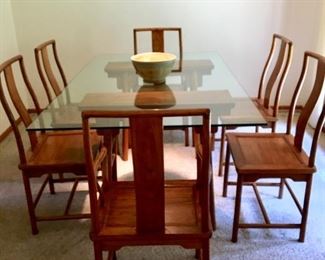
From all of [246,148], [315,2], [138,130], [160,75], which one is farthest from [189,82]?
[315,2]

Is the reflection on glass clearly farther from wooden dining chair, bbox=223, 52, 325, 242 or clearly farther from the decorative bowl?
wooden dining chair, bbox=223, 52, 325, 242

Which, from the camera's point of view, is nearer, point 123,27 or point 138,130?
point 138,130

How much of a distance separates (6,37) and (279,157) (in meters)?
2.69

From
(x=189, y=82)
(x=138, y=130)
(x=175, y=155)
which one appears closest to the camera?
(x=138, y=130)

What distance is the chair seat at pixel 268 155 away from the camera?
1.79 m

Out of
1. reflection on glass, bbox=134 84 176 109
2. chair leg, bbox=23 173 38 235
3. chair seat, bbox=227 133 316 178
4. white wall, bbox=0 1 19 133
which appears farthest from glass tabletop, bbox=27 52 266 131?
white wall, bbox=0 1 19 133

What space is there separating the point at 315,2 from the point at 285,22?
0.31 meters

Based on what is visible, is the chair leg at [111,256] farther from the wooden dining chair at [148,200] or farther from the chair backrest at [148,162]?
the chair backrest at [148,162]

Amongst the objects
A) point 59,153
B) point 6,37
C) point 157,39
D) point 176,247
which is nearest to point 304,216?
point 176,247

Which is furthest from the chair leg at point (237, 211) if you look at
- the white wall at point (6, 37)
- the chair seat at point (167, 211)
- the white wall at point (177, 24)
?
the white wall at point (6, 37)

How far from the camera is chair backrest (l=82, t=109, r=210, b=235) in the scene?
1.15 meters

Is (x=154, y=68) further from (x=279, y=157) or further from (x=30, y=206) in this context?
(x=30, y=206)

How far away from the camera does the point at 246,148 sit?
6.66 feet

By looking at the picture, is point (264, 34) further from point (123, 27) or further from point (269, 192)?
point (269, 192)
